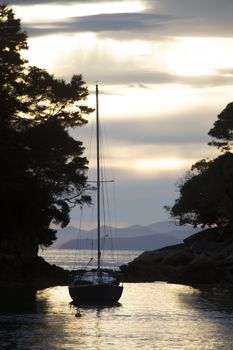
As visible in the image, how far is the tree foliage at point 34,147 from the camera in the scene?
6631cm

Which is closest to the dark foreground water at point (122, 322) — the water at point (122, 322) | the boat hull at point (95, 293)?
the water at point (122, 322)

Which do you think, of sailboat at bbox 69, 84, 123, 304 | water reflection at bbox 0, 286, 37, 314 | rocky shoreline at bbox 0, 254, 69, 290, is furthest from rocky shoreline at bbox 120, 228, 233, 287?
sailboat at bbox 69, 84, 123, 304

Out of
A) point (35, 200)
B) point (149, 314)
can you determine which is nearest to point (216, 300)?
point (149, 314)

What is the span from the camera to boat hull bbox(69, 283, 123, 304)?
5906cm

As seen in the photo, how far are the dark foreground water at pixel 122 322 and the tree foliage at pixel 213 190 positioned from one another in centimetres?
2715

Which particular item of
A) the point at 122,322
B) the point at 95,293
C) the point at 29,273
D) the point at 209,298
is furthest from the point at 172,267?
the point at 122,322

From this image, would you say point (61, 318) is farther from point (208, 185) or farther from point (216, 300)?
point (208, 185)

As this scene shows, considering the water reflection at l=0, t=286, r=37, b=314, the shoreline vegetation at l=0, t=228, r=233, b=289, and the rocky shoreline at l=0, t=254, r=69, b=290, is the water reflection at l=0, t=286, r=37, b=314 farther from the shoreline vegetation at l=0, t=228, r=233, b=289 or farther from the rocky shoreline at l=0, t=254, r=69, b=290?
the shoreline vegetation at l=0, t=228, r=233, b=289

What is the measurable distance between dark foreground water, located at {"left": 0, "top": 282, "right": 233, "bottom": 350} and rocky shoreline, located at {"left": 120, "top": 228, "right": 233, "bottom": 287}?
44.7ft

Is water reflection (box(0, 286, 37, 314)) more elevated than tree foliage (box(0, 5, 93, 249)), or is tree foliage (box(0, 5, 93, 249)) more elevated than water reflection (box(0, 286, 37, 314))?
tree foliage (box(0, 5, 93, 249))

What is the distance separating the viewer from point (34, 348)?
37.8m

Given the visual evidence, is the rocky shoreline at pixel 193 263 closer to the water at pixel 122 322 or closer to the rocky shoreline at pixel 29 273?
the rocky shoreline at pixel 29 273

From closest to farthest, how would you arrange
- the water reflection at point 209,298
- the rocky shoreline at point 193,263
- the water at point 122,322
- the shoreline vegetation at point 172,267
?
the water at point 122,322
the water reflection at point 209,298
the shoreline vegetation at point 172,267
the rocky shoreline at point 193,263

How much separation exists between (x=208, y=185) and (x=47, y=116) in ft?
76.5
